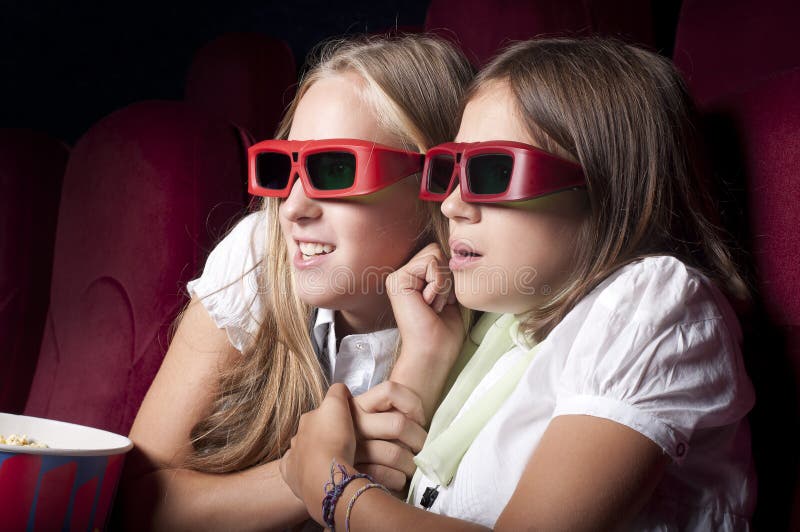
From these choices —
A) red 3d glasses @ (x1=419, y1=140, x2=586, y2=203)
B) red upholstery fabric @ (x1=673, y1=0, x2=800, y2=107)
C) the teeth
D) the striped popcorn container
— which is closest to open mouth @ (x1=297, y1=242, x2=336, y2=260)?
the teeth

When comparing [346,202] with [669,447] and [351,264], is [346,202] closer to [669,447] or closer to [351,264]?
[351,264]

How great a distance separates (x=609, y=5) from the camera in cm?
158

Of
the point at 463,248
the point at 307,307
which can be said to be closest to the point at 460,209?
the point at 463,248

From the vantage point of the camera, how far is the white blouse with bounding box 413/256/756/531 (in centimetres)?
82

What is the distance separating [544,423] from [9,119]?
6.76 feet

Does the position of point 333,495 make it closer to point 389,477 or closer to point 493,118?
point 389,477

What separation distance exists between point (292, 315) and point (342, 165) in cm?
27

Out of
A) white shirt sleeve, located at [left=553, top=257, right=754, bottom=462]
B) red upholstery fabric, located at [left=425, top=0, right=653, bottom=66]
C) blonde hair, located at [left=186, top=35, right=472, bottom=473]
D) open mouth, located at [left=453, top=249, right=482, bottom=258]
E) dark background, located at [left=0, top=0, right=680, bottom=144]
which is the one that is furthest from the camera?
dark background, located at [left=0, top=0, right=680, bottom=144]

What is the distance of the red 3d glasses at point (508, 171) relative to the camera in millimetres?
941

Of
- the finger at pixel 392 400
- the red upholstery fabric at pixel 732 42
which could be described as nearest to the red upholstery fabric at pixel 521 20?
the red upholstery fabric at pixel 732 42

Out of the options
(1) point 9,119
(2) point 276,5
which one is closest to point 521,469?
(2) point 276,5

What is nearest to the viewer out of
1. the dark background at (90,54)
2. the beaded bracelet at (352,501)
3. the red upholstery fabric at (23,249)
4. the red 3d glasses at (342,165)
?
the beaded bracelet at (352,501)

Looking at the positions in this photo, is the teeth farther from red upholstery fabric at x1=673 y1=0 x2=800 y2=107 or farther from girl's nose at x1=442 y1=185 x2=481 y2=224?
red upholstery fabric at x1=673 y1=0 x2=800 y2=107

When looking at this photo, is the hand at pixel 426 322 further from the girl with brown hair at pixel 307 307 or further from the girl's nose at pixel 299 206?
the girl's nose at pixel 299 206
